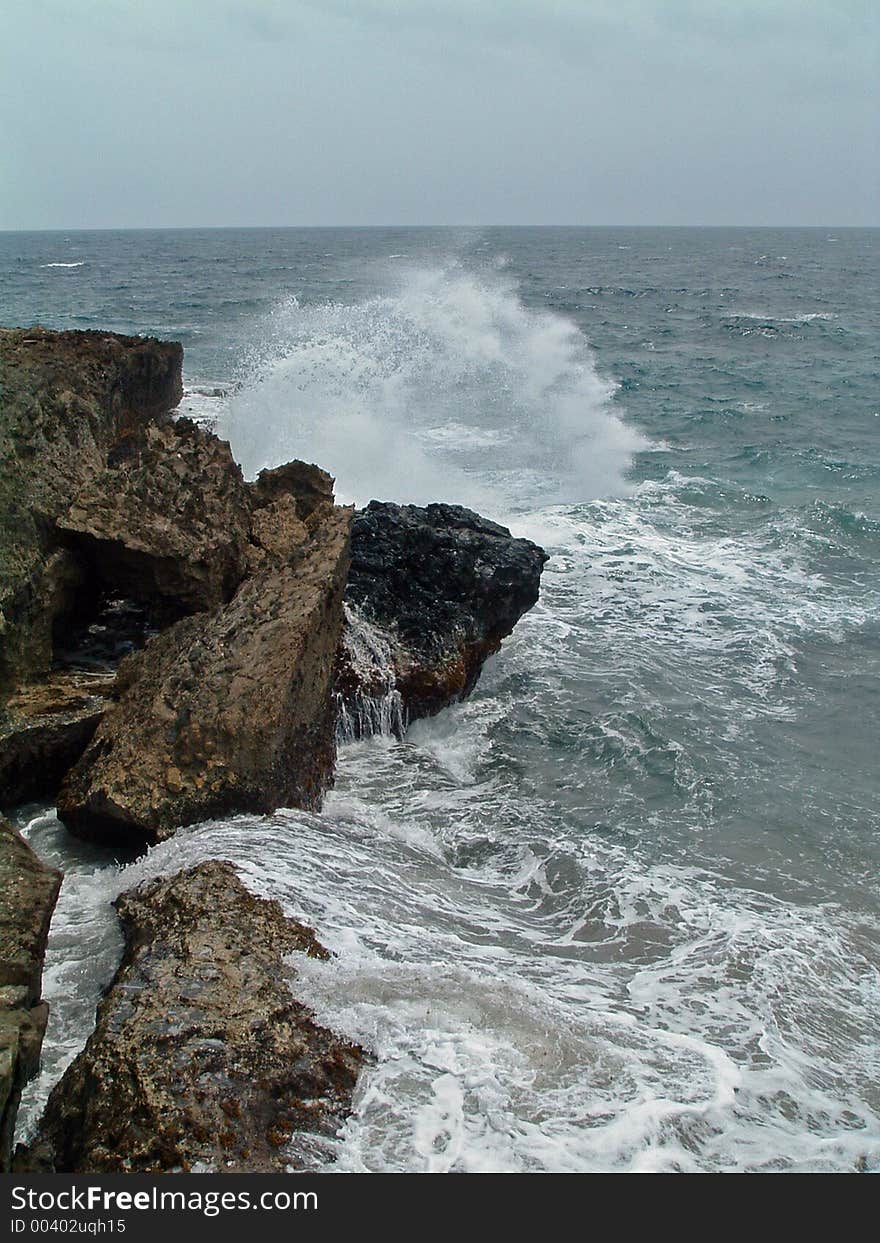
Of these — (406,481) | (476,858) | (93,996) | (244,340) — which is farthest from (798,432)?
(93,996)

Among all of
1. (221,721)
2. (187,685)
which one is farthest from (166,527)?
(221,721)

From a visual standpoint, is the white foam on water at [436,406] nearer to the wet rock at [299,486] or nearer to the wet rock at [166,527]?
the wet rock at [299,486]

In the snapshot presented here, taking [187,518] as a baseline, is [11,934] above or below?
below

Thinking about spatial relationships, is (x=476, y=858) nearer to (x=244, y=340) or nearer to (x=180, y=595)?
(x=180, y=595)

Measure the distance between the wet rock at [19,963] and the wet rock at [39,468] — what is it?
7.02 feet

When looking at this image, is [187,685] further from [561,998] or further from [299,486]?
[299,486]

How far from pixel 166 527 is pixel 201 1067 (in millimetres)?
4158

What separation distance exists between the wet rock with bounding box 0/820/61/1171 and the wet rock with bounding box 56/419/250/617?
2.76 meters

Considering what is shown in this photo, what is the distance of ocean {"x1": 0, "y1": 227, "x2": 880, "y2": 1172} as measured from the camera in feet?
12.7

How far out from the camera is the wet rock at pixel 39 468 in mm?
6207

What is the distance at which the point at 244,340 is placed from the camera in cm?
2453

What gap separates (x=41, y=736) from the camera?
583cm

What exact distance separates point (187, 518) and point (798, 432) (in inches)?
601

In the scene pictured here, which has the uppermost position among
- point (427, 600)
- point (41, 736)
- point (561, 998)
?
point (427, 600)
